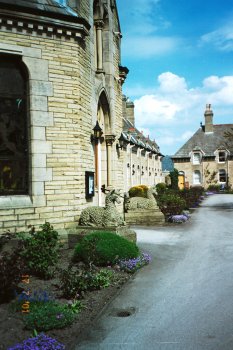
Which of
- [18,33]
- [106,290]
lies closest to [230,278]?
[106,290]

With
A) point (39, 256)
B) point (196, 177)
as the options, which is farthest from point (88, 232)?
point (196, 177)

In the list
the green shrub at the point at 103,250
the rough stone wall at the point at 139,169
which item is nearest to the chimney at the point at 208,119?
the rough stone wall at the point at 139,169

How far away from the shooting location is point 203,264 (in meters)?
8.81

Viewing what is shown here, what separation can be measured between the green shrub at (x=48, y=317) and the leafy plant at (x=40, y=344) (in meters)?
0.39

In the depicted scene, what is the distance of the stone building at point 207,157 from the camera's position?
2013 inches

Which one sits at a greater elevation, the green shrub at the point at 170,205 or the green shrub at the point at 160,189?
the green shrub at the point at 160,189

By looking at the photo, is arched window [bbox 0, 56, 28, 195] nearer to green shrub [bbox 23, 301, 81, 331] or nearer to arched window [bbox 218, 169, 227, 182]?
green shrub [bbox 23, 301, 81, 331]

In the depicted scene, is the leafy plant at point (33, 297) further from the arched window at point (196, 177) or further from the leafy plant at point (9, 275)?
the arched window at point (196, 177)

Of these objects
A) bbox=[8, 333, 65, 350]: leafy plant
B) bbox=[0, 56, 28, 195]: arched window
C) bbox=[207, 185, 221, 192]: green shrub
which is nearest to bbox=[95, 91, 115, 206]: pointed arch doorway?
bbox=[0, 56, 28, 195]: arched window

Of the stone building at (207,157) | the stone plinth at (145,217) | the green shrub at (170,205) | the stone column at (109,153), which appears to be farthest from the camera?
the stone building at (207,157)

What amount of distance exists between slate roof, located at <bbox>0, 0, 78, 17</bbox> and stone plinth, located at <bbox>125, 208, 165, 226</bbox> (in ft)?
29.3

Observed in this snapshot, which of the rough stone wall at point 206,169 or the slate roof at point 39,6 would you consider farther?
the rough stone wall at point 206,169

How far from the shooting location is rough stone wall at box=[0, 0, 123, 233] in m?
10.0

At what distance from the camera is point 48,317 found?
17.1 feet
